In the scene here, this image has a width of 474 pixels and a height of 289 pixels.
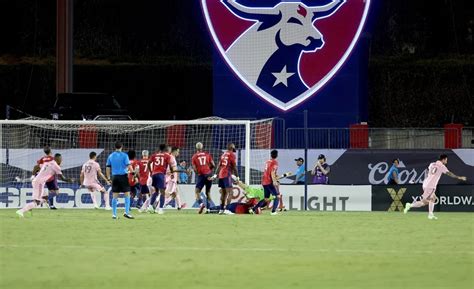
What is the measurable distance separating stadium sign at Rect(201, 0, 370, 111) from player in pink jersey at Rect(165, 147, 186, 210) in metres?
5.94

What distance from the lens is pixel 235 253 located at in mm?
20078

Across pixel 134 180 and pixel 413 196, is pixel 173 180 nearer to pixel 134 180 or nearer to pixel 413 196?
pixel 134 180

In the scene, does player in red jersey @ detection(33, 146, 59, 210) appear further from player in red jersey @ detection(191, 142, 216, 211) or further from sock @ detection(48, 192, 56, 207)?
player in red jersey @ detection(191, 142, 216, 211)

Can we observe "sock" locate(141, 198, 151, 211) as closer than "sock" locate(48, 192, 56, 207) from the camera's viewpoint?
Yes

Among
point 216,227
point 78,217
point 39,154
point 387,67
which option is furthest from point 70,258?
point 387,67

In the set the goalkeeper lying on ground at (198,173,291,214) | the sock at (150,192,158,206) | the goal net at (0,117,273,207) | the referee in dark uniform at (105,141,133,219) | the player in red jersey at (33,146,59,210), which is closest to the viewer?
the referee in dark uniform at (105,141,133,219)

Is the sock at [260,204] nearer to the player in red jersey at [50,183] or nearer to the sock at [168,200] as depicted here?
the sock at [168,200]

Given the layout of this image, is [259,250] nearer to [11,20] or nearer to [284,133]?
[284,133]

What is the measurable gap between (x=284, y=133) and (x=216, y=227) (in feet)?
39.1

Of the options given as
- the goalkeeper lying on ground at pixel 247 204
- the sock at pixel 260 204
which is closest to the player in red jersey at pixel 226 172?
the goalkeeper lying on ground at pixel 247 204

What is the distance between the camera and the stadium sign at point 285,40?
3909cm

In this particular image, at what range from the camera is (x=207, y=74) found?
59375 mm

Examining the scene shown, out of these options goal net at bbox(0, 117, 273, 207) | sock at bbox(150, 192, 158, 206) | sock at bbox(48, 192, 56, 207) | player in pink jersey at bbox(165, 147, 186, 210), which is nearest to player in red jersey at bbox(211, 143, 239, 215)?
player in pink jersey at bbox(165, 147, 186, 210)

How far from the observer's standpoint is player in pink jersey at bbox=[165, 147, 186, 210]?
3253 centimetres
